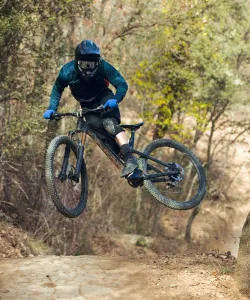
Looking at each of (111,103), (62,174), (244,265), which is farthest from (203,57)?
(62,174)

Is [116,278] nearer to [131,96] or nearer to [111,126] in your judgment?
[111,126]

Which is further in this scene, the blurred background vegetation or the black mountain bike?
the blurred background vegetation

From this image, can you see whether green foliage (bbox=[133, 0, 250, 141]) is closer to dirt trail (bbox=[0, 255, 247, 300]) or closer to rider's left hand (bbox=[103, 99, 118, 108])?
dirt trail (bbox=[0, 255, 247, 300])

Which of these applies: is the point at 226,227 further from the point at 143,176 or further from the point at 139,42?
the point at 143,176

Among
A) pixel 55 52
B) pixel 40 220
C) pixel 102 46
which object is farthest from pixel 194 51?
pixel 40 220

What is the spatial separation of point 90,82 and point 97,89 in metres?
0.17

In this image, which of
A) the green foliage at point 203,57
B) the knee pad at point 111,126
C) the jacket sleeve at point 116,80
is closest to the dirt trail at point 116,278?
the knee pad at point 111,126

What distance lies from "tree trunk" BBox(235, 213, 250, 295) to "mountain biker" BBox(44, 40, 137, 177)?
5.72 feet

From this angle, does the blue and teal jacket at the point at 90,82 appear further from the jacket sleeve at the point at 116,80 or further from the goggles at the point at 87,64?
the goggles at the point at 87,64

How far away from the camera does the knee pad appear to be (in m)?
6.13

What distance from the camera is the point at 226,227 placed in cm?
2423

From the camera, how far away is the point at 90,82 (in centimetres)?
601

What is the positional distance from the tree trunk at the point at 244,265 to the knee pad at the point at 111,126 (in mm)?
2081

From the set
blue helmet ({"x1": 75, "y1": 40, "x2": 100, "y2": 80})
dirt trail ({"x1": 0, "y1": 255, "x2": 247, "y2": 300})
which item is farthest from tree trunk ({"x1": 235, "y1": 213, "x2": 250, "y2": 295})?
blue helmet ({"x1": 75, "y1": 40, "x2": 100, "y2": 80})
